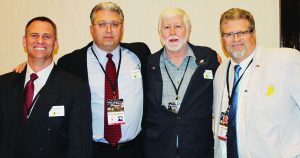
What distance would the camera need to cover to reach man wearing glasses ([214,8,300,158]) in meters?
2.23

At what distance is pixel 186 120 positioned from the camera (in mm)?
2678

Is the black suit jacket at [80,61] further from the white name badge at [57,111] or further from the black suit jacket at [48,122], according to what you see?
the white name badge at [57,111]

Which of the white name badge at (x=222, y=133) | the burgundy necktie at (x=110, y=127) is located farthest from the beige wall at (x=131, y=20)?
the white name badge at (x=222, y=133)

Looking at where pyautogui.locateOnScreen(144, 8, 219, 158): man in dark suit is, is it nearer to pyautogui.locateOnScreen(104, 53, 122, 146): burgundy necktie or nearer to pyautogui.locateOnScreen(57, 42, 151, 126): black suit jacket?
pyautogui.locateOnScreen(57, 42, 151, 126): black suit jacket

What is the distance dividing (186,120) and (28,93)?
1.33 metres

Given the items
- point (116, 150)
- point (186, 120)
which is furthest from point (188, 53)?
point (116, 150)

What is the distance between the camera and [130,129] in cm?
283

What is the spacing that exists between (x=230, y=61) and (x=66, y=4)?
6.80 ft

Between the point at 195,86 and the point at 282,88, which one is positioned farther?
the point at 195,86

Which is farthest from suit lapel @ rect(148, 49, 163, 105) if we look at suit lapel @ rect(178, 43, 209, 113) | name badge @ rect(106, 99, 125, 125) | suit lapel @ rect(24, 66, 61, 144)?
suit lapel @ rect(24, 66, 61, 144)

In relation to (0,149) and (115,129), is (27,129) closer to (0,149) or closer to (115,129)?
(0,149)

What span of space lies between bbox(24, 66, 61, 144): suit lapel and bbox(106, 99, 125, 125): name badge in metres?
0.52

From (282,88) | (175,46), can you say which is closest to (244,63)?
(282,88)

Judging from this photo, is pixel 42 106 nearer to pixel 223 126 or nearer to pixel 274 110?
pixel 223 126
